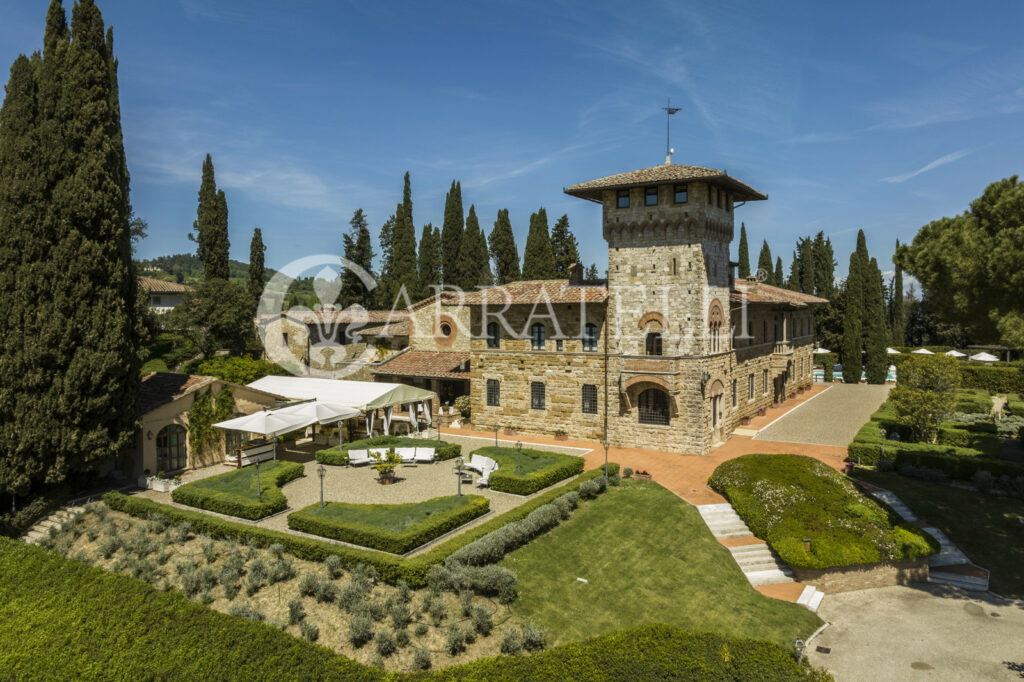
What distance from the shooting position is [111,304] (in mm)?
20609

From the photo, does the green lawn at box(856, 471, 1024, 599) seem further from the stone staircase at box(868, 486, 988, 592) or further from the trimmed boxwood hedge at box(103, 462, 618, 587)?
the trimmed boxwood hedge at box(103, 462, 618, 587)

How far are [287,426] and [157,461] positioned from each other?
5.08 metres

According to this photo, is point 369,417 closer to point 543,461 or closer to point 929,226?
point 543,461

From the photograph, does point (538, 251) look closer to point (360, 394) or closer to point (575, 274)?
point (575, 274)

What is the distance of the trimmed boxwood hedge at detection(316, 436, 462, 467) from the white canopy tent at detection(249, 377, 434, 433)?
1.66 metres

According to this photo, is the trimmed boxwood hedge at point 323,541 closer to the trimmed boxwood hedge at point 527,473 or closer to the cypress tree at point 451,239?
the trimmed boxwood hedge at point 527,473

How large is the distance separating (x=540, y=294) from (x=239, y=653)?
2217cm

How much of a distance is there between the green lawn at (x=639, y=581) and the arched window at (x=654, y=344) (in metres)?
9.04

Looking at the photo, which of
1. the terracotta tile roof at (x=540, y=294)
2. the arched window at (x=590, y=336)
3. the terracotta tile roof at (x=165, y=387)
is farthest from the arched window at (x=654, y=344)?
the terracotta tile roof at (x=165, y=387)

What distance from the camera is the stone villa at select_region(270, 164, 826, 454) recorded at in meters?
26.8

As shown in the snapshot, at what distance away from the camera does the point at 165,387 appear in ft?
81.9

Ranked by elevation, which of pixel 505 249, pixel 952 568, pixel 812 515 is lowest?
pixel 952 568

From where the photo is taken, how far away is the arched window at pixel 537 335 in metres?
30.6

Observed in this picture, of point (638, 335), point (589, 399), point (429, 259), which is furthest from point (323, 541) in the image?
point (429, 259)
